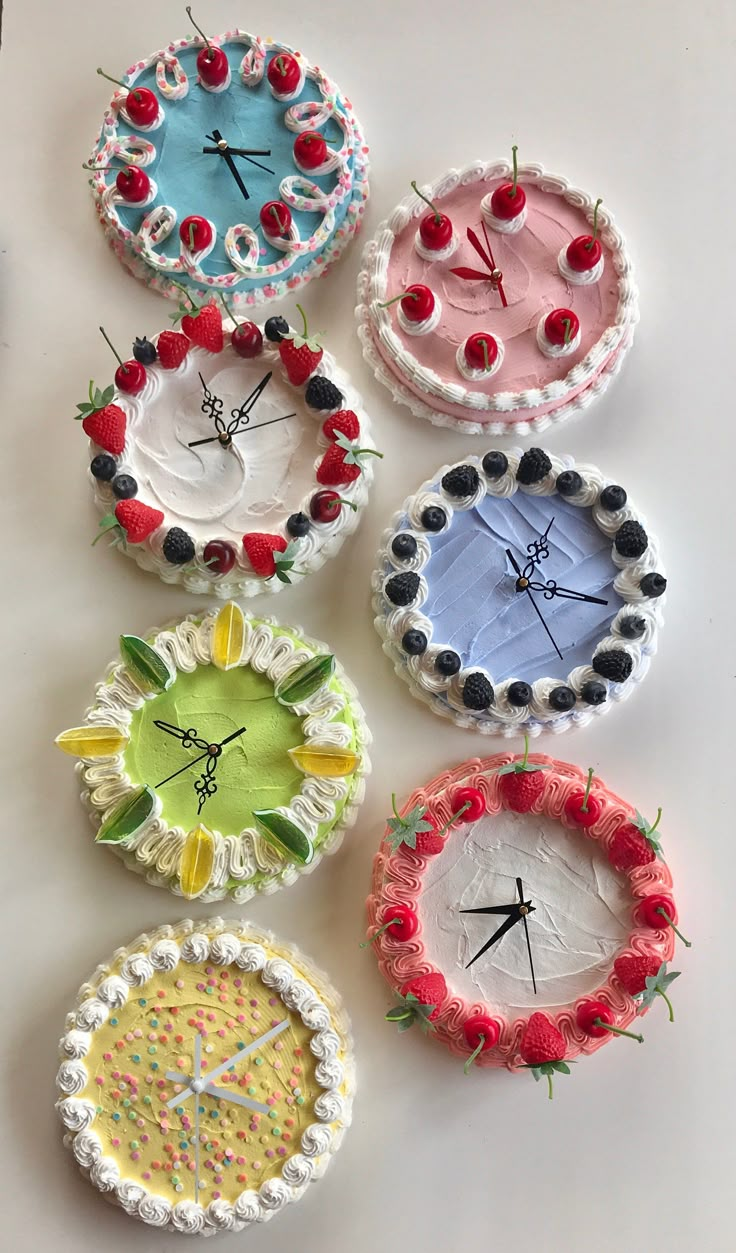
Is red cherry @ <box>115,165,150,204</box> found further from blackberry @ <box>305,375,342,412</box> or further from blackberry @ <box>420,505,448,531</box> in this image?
blackberry @ <box>420,505,448,531</box>

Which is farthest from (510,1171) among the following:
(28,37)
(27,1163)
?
(28,37)

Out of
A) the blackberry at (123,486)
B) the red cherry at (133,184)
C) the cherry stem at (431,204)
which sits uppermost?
the cherry stem at (431,204)

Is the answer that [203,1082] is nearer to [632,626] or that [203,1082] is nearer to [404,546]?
[404,546]

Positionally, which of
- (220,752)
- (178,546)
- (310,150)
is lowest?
(220,752)

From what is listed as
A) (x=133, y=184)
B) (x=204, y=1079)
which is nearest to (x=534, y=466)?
(x=133, y=184)

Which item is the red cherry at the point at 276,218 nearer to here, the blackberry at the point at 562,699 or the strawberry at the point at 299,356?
the strawberry at the point at 299,356

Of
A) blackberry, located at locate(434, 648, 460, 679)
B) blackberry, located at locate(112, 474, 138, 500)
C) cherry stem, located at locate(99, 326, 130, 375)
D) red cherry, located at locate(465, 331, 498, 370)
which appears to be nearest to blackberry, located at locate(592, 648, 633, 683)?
blackberry, located at locate(434, 648, 460, 679)

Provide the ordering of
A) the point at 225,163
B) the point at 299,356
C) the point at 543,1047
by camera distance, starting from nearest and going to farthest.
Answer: the point at 543,1047 < the point at 299,356 < the point at 225,163

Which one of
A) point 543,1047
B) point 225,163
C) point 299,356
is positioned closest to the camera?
point 543,1047

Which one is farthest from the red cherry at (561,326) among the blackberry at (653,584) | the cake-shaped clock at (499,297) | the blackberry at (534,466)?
the blackberry at (653,584)
